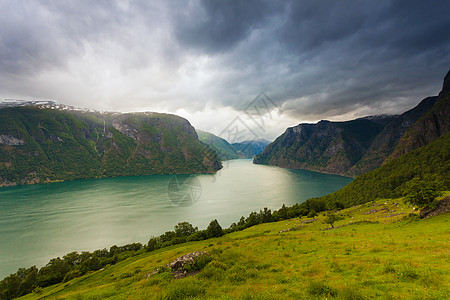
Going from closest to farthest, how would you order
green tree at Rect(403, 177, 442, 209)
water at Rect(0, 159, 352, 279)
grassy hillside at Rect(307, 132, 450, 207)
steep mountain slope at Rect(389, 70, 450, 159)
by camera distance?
green tree at Rect(403, 177, 442, 209), water at Rect(0, 159, 352, 279), grassy hillside at Rect(307, 132, 450, 207), steep mountain slope at Rect(389, 70, 450, 159)

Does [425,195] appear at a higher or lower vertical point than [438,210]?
higher

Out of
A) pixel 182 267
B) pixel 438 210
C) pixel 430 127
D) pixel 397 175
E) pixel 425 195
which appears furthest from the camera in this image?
pixel 430 127

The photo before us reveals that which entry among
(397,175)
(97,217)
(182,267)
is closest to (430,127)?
(397,175)

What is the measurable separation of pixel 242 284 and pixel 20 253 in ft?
302

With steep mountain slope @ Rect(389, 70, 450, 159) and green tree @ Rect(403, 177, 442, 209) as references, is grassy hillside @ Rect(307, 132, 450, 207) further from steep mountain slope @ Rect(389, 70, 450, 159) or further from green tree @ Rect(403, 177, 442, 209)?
green tree @ Rect(403, 177, 442, 209)

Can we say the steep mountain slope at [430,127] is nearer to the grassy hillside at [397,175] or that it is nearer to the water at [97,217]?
the grassy hillside at [397,175]

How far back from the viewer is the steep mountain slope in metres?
168

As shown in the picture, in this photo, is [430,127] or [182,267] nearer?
[182,267]

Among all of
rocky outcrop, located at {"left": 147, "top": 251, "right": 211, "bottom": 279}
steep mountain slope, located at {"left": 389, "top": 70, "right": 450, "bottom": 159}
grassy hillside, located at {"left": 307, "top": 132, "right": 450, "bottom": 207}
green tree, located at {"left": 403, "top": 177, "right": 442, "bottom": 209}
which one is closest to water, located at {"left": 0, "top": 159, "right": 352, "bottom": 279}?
grassy hillside, located at {"left": 307, "top": 132, "right": 450, "bottom": 207}

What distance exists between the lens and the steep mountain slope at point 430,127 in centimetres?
16762

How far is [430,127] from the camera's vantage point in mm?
174000

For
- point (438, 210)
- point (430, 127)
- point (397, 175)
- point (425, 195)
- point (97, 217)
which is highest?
point (430, 127)

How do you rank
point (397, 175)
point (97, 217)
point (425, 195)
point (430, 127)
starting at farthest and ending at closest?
point (430, 127), point (397, 175), point (97, 217), point (425, 195)

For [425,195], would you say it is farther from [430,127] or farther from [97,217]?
[430,127]
